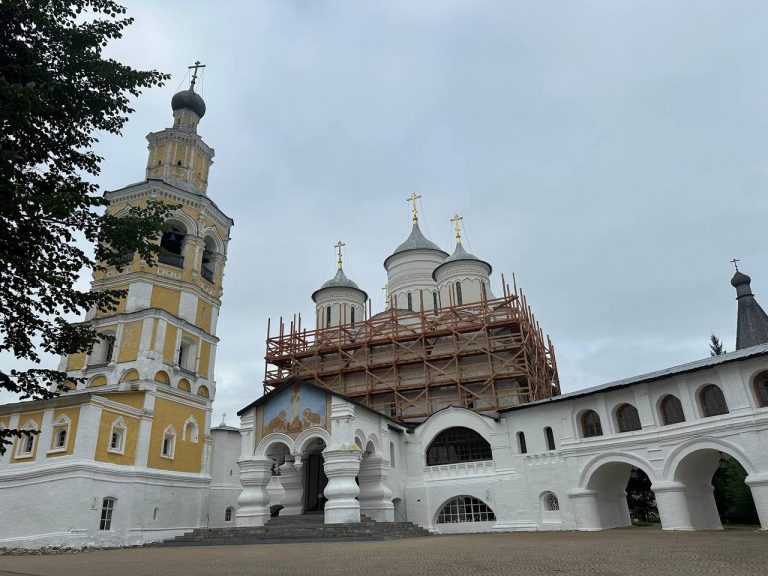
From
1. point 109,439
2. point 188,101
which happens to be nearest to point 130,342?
point 109,439

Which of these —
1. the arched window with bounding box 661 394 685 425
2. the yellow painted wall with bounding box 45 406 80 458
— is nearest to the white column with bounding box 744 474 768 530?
the arched window with bounding box 661 394 685 425

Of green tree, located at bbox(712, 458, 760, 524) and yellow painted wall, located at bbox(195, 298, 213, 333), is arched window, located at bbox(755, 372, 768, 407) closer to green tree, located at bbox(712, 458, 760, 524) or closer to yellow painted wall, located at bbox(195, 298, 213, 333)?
green tree, located at bbox(712, 458, 760, 524)

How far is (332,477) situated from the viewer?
18.4 metres

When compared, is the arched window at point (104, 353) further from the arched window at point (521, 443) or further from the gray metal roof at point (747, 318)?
the gray metal roof at point (747, 318)

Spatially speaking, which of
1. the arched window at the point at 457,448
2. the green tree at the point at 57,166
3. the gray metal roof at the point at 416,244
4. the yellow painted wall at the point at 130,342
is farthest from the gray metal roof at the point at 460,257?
the green tree at the point at 57,166

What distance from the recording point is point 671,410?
1761 centimetres

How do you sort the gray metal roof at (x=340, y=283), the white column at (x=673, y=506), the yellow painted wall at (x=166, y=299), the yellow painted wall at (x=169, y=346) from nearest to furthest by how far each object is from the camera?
1. the white column at (x=673, y=506)
2. the yellow painted wall at (x=169, y=346)
3. the yellow painted wall at (x=166, y=299)
4. the gray metal roof at (x=340, y=283)

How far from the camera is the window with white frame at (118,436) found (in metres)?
19.5

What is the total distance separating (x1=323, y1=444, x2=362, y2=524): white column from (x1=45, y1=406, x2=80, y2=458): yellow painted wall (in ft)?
28.2

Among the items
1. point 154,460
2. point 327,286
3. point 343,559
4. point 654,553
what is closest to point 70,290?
point 343,559

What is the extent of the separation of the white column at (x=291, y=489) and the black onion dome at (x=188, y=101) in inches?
747

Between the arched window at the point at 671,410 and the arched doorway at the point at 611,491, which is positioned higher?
the arched window at the point at 671,410

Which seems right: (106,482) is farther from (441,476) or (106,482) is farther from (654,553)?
(654,553)

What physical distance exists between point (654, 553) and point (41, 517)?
18003 mm
